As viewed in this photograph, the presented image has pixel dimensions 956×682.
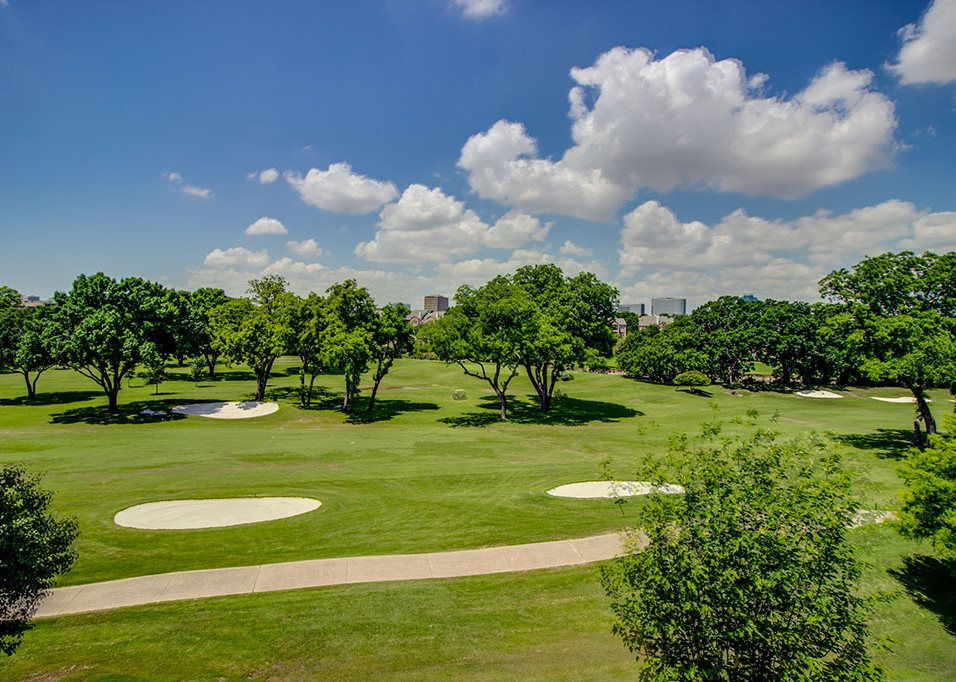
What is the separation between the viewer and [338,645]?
10.3 m

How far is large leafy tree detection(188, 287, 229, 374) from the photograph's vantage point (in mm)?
46906

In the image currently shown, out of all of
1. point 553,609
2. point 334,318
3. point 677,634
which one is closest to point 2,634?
point 553,609

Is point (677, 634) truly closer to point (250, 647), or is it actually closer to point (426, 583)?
point (426, 583)

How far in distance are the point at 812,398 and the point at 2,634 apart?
68520mm

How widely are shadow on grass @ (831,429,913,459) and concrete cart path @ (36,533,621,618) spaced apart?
22592 mm

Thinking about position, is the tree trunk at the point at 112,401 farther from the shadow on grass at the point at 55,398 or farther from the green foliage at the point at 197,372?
the green foliage at the point at 197,372

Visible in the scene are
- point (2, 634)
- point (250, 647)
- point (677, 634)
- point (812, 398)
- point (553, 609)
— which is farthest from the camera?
point (812, 398)

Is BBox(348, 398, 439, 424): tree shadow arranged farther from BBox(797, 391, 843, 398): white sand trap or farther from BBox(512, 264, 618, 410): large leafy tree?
BBox(797, 391, 843, 398): white sand trap

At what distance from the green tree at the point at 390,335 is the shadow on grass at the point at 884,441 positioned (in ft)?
104

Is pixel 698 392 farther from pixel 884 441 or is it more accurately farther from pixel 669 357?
pixel 884 441

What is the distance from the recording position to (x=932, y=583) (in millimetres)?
14320

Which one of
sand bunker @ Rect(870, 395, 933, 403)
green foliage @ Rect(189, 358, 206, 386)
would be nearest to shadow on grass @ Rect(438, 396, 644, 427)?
sand bunker @ Rect(870, 395, 933, 403)

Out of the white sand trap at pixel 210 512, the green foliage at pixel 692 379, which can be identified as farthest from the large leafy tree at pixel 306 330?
the green foliage at pixel 692 379

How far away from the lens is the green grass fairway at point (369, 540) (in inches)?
393
